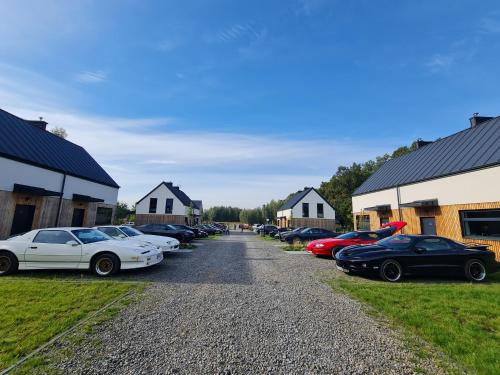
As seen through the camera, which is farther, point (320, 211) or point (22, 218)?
point (320, 211)

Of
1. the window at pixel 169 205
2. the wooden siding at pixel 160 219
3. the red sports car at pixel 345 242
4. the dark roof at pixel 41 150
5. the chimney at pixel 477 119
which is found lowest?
the red sports car at pixel 345 242

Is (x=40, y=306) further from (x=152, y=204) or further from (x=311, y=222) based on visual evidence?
(x=311, y=222)

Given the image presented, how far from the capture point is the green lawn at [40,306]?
335cm

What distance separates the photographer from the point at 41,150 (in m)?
16.0

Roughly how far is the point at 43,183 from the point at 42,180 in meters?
0.19

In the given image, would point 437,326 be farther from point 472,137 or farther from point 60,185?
point 60,185

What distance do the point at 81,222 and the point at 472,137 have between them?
26.4 m

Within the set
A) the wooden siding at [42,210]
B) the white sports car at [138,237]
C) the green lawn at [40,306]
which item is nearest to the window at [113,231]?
the white sports car at [138,237]

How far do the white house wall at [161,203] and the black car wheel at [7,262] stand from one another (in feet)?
99.7

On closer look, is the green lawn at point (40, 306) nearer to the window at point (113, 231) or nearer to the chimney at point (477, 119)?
Answer: the window at point (113, 231)

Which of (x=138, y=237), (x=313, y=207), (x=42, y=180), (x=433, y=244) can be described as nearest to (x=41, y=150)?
(x=42, y=180)

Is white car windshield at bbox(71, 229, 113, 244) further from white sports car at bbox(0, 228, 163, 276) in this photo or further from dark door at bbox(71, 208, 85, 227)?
dark door at bbox(71, 208, 85, 227)

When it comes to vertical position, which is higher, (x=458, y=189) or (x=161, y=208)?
(x=161, y=208)

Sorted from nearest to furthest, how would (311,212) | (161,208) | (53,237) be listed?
(53,237) < (161,208) < (311,212)
